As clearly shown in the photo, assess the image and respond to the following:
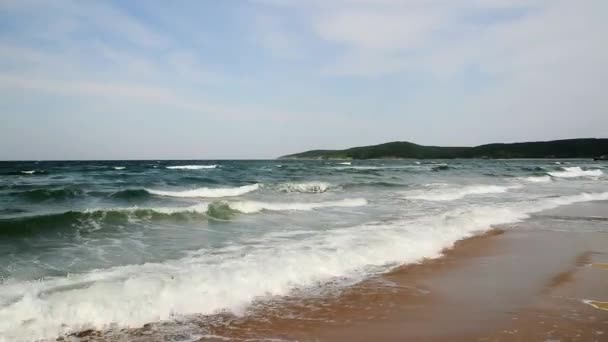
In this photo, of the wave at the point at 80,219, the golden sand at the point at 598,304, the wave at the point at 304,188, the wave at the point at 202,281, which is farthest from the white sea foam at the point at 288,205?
the golden sand at the point at 598,304

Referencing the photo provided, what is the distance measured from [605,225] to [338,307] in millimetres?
10193

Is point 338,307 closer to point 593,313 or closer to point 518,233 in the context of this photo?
point 593,313

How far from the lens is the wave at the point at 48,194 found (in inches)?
692

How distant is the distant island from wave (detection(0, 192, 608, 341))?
122333mm

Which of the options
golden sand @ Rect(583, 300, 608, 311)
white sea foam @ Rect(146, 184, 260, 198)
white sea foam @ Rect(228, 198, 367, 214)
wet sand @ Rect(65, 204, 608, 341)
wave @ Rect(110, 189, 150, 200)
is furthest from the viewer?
white sea foam @ Rect(146, 184, 260, 198)

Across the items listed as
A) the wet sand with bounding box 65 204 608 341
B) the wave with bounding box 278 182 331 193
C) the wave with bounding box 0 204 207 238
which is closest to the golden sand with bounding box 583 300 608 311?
the wet sand with bounding box 65 204 608 341

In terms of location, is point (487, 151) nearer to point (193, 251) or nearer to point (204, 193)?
point (204, 193)

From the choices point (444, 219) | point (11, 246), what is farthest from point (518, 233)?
point (11, 246)

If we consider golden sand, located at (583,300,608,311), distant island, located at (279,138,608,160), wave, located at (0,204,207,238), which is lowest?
golden sand, located at (583,300,608,311)

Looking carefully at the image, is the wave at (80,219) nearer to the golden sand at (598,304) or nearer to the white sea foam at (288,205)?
the white sea foam at (288,205)

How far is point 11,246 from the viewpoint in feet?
28.7

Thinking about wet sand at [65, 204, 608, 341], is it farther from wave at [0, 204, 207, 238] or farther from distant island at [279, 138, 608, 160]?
distant island at [279, 138, 608, 160]

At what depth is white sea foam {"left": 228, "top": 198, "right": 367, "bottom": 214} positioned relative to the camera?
14539mm

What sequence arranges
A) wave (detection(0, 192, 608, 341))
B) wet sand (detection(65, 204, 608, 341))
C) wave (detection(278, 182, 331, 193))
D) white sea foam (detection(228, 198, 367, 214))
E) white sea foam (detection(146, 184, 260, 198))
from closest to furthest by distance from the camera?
wet sand (detection(65, 204, 608, 341)) < wave (detection(0, 192, 608, 341)) < white sea foam (detection(228, 198, 367, 214)) < white sea foam (detection(146, 184, 260, 198)) < wave (detection(278, 182, 331, 193))
